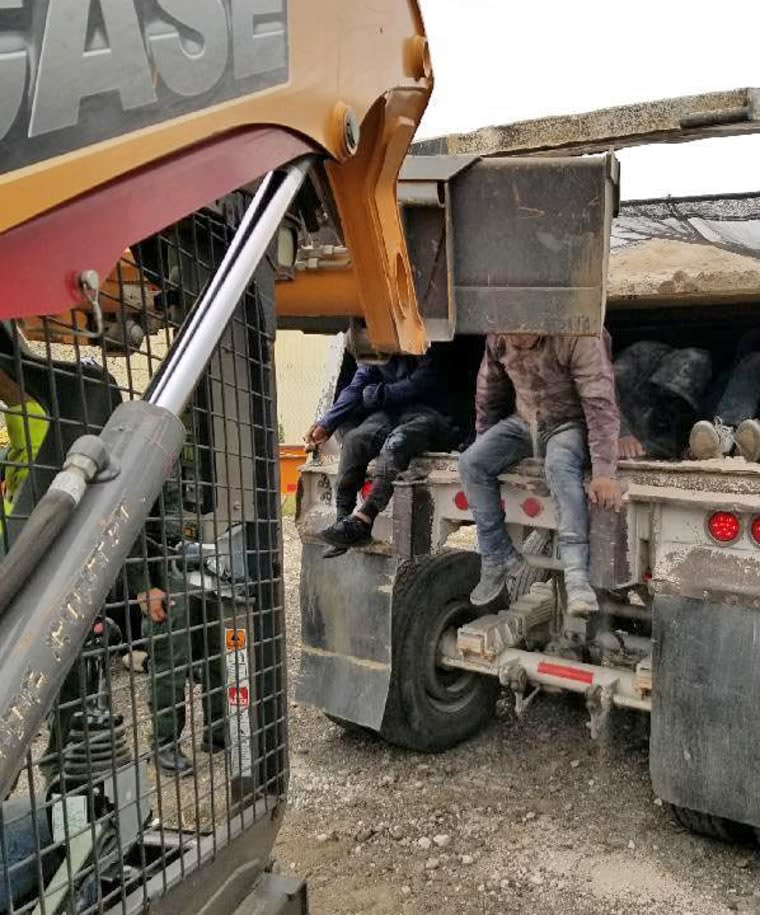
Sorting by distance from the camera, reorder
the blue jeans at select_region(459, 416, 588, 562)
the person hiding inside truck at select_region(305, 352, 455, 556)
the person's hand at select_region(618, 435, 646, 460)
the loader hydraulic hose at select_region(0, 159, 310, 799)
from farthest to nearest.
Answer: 1. the person hiding inside truck at select_region(305, 352, 455, 556)
2. the person's hand at select_region(618, 435, 646, 460)
3. the blue jeans at select_region(459, 416, 588, 562)
4. the loader hydraulic hose at select_region(0, 159, 310, 799)

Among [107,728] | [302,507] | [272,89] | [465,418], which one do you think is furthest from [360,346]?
[465,418]

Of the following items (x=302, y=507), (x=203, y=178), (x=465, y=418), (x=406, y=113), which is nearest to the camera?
(x=203, y=178)

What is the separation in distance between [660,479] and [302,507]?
1754 mm

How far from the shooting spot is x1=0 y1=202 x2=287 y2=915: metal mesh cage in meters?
1.40

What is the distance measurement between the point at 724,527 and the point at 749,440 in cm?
32

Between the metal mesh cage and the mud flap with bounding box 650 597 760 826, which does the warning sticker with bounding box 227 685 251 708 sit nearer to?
the metal mesh cage

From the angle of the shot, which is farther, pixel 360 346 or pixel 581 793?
pixel 581 793

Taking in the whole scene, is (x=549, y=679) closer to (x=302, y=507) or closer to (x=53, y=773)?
(x=302, y=507)

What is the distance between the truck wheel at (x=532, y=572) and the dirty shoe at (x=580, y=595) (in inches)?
37.7

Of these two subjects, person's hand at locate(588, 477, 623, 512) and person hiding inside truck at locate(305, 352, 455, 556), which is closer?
person's hand at locate(588, 477, 623, 512)

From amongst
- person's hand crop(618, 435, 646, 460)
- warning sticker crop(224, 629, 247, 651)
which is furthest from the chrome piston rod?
person's hand crop(618, 435, 646, 460)

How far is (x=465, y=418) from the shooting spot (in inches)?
187

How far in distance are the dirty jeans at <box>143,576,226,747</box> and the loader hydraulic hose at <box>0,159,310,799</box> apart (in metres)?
0.47

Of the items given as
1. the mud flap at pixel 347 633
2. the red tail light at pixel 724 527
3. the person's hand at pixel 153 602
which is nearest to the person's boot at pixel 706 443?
the red tail light at pixel 724 527
